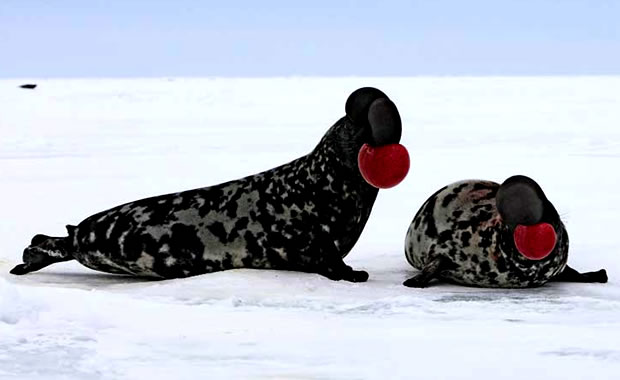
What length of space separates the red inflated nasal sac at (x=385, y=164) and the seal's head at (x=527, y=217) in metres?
0.41

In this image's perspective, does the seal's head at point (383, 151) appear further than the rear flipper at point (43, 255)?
No

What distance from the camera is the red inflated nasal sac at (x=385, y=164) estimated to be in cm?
452

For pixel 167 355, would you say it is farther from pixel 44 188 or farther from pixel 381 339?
pixel 44 188

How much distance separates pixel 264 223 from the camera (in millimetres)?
4902

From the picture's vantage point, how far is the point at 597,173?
9.56 metres

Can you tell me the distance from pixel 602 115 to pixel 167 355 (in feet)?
53.9

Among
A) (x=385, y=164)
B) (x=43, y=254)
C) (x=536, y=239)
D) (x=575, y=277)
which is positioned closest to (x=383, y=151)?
(x=385, y=164)

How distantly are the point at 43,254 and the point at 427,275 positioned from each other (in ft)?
6.06

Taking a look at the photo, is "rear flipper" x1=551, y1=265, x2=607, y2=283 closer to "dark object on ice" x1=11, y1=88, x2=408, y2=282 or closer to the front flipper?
the front flipper

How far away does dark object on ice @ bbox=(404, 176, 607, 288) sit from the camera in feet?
14.2

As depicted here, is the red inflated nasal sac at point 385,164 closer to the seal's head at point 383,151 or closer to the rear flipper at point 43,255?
Result: the seal's head at point 383,151

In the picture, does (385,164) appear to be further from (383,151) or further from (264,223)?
(264,223)

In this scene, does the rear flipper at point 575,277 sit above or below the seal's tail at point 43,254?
below

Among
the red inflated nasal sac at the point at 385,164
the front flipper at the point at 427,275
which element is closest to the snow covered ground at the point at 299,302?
the front flipper at the point at 427,275
